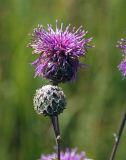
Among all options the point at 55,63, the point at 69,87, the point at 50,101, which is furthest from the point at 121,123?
the point at 69,87

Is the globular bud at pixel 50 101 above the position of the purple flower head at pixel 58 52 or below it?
below

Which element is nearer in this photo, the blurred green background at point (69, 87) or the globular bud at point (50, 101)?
the globular bud at point (50, 101)

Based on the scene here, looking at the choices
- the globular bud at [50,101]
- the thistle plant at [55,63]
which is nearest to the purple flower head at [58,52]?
the thistle plant at [55,63]

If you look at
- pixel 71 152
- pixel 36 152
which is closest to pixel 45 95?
pixel 71 152

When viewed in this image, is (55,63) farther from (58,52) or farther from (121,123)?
(121,123)

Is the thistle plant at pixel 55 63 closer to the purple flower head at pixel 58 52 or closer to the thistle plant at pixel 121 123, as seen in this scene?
the purple flower head at pixel 58 52

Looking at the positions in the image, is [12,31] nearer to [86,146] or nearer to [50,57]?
[86,146]
